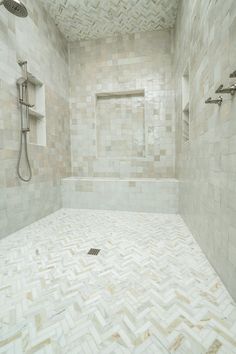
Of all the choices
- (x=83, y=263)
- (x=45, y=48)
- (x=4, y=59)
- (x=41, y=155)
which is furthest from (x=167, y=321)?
(x=45, y=48)

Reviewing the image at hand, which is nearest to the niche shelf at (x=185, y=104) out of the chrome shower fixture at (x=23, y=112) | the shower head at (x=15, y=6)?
the shower head at (x=15, y=6)

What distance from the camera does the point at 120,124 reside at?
4293 mm

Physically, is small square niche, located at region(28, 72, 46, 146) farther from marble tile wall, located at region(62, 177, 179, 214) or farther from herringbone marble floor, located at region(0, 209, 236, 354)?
herringbone marble floor, located at region(0, 209, 236, 354)

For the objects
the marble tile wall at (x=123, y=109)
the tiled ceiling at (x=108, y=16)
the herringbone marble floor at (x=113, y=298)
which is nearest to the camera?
the herringbone marble floor at (x=113, y=298)

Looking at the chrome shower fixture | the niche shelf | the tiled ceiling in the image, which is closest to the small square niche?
the chrome shower fixture

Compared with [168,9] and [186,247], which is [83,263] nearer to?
[186,247]

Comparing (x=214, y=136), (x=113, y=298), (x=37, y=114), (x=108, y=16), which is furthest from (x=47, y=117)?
(x=113, y=298)

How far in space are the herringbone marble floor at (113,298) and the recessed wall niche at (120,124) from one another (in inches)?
99.6

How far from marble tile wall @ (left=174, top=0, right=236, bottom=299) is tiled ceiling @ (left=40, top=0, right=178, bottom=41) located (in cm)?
144

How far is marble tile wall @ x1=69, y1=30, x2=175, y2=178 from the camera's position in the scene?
3.90 meters

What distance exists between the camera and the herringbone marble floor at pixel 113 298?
0.95 m

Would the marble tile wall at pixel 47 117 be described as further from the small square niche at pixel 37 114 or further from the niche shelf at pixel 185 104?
the niche shelf at pixel 185 104

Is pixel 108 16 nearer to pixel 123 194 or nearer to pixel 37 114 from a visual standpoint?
pixel 37 114

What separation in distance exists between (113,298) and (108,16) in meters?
4.71
